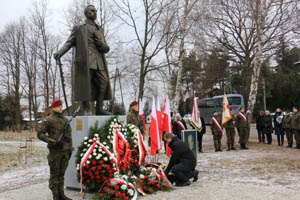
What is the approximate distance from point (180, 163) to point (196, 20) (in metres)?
14.5

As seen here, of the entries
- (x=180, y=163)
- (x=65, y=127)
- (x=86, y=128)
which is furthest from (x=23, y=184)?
(x=180, y=163)

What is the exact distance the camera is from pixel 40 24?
2741 cm

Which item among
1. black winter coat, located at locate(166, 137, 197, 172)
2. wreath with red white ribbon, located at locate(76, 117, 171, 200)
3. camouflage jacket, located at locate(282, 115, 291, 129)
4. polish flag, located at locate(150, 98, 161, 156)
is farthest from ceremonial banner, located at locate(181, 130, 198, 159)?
camouflage jacket, located at locate(282, 115, 291, 129)

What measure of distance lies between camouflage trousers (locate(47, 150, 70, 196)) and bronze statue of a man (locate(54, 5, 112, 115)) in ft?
5.13

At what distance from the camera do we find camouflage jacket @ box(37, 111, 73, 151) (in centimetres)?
506

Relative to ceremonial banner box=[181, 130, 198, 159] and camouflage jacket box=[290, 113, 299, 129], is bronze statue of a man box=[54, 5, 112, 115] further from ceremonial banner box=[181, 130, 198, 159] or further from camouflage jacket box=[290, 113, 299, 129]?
camouflage jacket box=[290, 113, 299, 129]

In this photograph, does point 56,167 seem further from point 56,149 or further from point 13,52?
point 13,52

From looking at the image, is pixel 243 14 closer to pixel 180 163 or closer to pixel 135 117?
pixel 135 117

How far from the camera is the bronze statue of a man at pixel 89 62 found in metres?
6.57

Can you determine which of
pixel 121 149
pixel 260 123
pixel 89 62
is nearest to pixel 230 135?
pixel 260 123

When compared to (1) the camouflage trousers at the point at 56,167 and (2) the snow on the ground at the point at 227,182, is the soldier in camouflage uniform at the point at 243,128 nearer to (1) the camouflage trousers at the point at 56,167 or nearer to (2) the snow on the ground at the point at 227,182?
(2) the snow on the ground at the point at 227,182

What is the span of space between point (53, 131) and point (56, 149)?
34 centimetres

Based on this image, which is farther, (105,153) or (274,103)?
(274,103)

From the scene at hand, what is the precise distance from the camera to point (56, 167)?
526 centimetres
